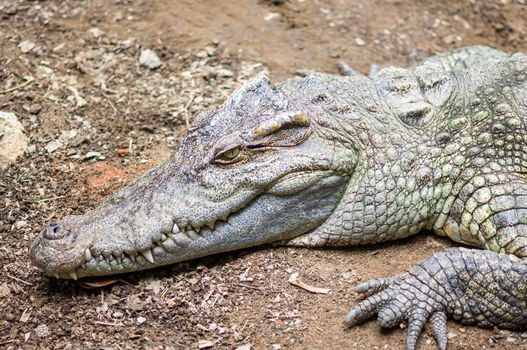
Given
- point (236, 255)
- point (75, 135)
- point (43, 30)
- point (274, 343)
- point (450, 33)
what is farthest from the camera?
point (450, 33)

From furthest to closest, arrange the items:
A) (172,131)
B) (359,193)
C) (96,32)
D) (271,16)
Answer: (271,16) < (96,32) < (172,131) < (359,193)

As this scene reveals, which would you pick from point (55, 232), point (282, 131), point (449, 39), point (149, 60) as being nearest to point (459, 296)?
point (282, 131)

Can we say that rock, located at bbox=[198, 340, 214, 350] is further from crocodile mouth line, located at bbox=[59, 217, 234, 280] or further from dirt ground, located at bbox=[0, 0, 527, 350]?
crocodile mouth line, located at bbox=[59, 217, 234, 280]

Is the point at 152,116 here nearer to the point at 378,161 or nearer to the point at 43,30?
the point at 43,30

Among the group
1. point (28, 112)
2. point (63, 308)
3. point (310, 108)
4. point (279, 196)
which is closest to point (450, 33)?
point (310, 108)

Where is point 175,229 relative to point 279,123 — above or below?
below

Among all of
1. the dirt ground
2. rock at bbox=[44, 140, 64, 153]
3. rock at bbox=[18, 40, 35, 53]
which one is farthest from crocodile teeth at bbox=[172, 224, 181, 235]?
rock at bbox=[18, 40, 35, 53]

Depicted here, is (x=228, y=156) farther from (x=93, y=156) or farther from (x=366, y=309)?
(x=93, y=156)

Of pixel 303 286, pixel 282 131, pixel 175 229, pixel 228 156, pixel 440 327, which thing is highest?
pixel 282 131
